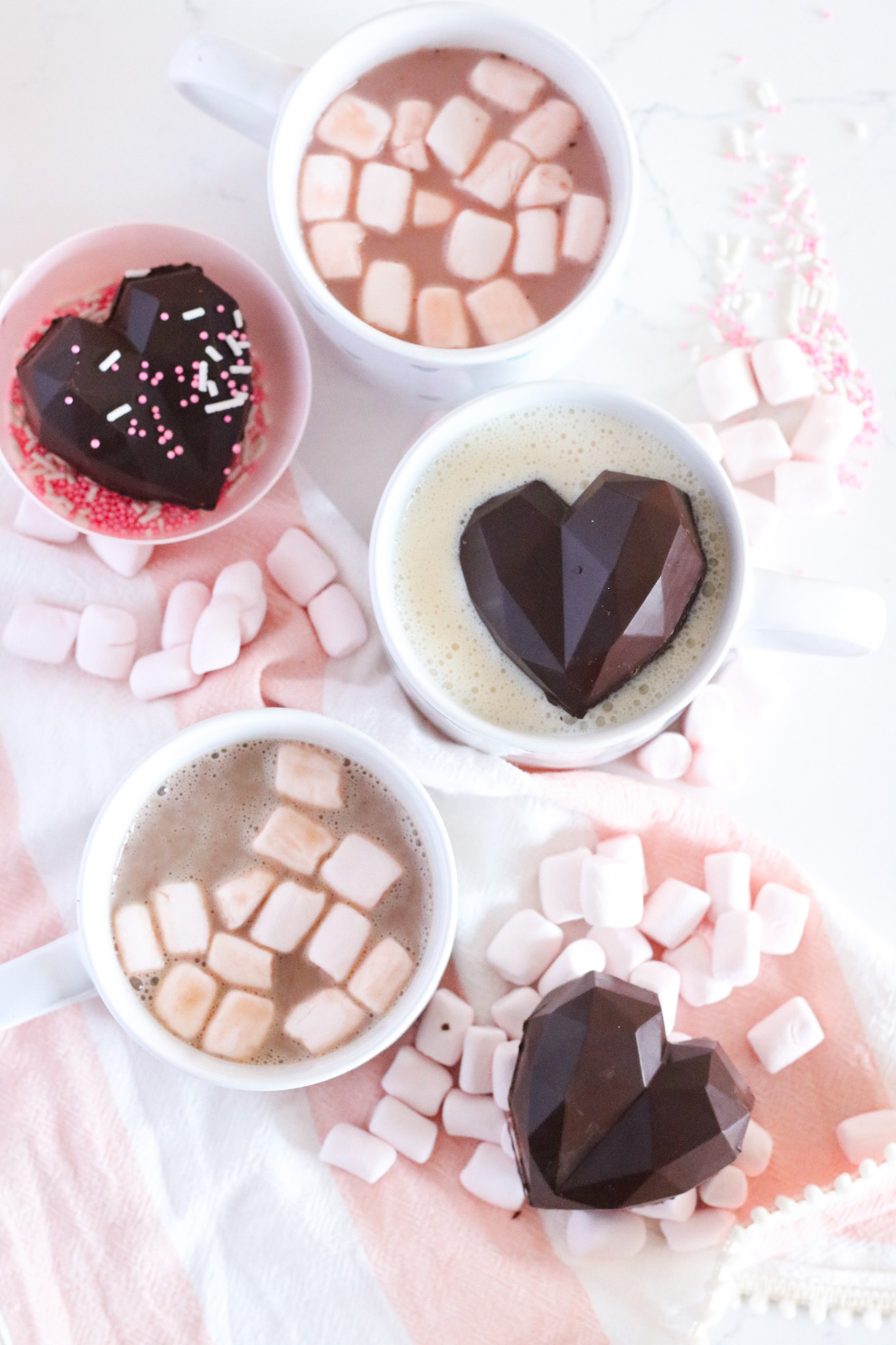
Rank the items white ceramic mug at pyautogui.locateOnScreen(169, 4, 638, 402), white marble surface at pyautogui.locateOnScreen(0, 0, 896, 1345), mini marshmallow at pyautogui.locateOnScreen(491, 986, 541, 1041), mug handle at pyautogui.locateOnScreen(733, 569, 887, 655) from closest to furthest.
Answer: mug handle at pyautogui.locateOnScreen(733, 569, 887, 655) < white ceramic mug at pyautogui.locateOnScreen(169, 4, 638, 402) < mini marshmallow at pyautogui.locateOnScreen(491, 986, 541, 1041) < white marble surface at pyautogui.locateOnScreen(0, 0, 896, 1345)

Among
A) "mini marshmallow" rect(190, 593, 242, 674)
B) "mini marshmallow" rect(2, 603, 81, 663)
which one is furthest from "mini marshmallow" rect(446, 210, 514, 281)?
"mini marshmallow" rect(2, 603, 81, 663)

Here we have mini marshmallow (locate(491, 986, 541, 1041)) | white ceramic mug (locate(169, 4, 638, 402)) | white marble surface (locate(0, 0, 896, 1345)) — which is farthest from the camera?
white marble surface (locate(0, 0, 896, 1345))

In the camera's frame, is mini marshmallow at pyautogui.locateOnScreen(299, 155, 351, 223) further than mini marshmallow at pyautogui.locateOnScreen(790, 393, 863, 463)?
No

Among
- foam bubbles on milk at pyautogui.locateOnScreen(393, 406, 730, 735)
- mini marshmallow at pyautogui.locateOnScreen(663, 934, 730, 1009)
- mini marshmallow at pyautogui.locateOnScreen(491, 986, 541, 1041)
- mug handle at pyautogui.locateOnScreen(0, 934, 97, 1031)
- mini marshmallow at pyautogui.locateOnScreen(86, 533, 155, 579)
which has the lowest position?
mini marshmallow at pyautogui.locateOnScreen(491, 986, 541, 1041)

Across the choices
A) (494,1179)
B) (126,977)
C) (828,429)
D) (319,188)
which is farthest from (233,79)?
(494,1179)

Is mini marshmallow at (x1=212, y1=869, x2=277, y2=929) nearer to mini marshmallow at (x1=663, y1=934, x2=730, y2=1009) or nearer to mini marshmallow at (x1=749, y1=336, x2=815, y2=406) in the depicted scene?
mini marshmallow at (x1=663, y1=934, x2=730, y2=1009)

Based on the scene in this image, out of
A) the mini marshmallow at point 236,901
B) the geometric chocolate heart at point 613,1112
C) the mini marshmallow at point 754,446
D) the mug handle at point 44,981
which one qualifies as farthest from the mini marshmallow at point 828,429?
the mug handle at point 44,981
